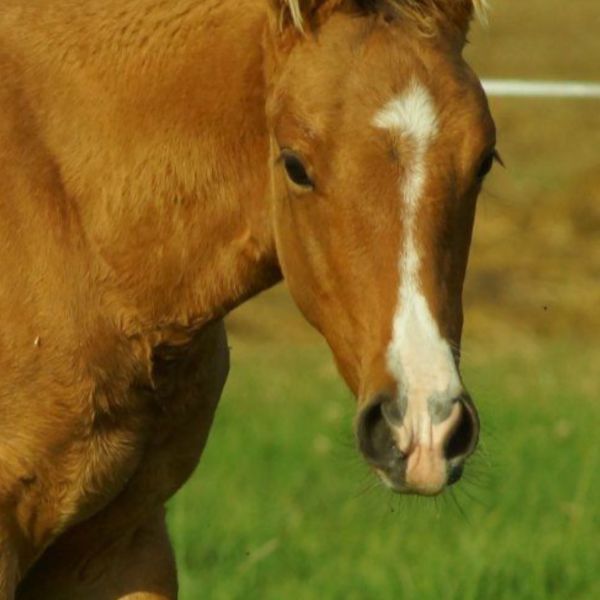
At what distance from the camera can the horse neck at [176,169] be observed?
492 centimetres

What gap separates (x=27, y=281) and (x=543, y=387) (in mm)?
5515

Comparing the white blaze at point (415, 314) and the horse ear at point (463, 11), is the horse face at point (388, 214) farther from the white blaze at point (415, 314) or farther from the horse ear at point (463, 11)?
the horse ear at point (463, 11)

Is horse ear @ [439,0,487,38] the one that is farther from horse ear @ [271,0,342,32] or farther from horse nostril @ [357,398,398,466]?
horse nostril @ [357,398,398,466]

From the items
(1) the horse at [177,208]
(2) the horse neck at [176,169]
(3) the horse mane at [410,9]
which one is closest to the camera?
(1) the horse at [177,208]

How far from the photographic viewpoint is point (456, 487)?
16.3 ft

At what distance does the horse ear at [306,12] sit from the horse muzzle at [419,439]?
91 centimetres

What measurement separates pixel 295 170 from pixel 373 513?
11.5 ft

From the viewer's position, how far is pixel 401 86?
4.56 metres

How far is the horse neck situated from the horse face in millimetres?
181

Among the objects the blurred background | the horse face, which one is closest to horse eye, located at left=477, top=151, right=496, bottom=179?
the horse face

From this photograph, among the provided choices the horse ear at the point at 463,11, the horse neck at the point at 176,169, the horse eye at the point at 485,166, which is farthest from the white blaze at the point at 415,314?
the horse neck at the point at 176,169

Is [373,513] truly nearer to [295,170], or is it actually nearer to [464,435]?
[295,170]

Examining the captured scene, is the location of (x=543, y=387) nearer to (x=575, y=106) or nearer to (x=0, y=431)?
(x=0, y=431)

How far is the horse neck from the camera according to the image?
16.1 feet
